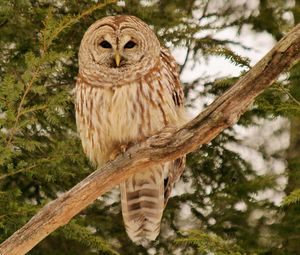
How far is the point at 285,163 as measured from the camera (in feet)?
23.7

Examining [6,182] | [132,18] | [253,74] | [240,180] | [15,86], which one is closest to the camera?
[253,74]

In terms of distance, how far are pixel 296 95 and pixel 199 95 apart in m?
1.53

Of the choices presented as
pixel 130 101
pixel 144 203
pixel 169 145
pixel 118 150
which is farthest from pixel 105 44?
pixel 169 145

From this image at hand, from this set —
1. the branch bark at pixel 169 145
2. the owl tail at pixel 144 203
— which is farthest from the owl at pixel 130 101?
the branch bark at pixel 169 145

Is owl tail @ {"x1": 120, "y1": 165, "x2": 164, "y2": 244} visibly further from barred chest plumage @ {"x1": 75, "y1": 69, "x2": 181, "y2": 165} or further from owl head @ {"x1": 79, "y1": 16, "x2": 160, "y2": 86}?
owl head @ {"x1": 79, "y1": 16, "x2": 160, "y2": 86}

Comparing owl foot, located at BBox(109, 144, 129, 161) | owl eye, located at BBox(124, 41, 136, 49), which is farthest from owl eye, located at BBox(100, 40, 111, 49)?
owl foot, located at BBox(109, 144, 129, 161)

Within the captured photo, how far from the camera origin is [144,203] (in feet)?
18.6

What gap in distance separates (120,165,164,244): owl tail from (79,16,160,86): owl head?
0.75m

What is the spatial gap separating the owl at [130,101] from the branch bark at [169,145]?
1.79 ft

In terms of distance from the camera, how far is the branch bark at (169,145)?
13.3 feet

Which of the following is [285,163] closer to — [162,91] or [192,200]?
[192,200]

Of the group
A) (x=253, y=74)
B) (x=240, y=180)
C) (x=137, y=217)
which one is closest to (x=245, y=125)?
(x=240, y=180)

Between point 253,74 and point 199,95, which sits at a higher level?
point 199,95

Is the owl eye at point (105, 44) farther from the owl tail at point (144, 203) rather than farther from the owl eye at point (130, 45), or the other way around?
the owl tail at point (144, 203)
